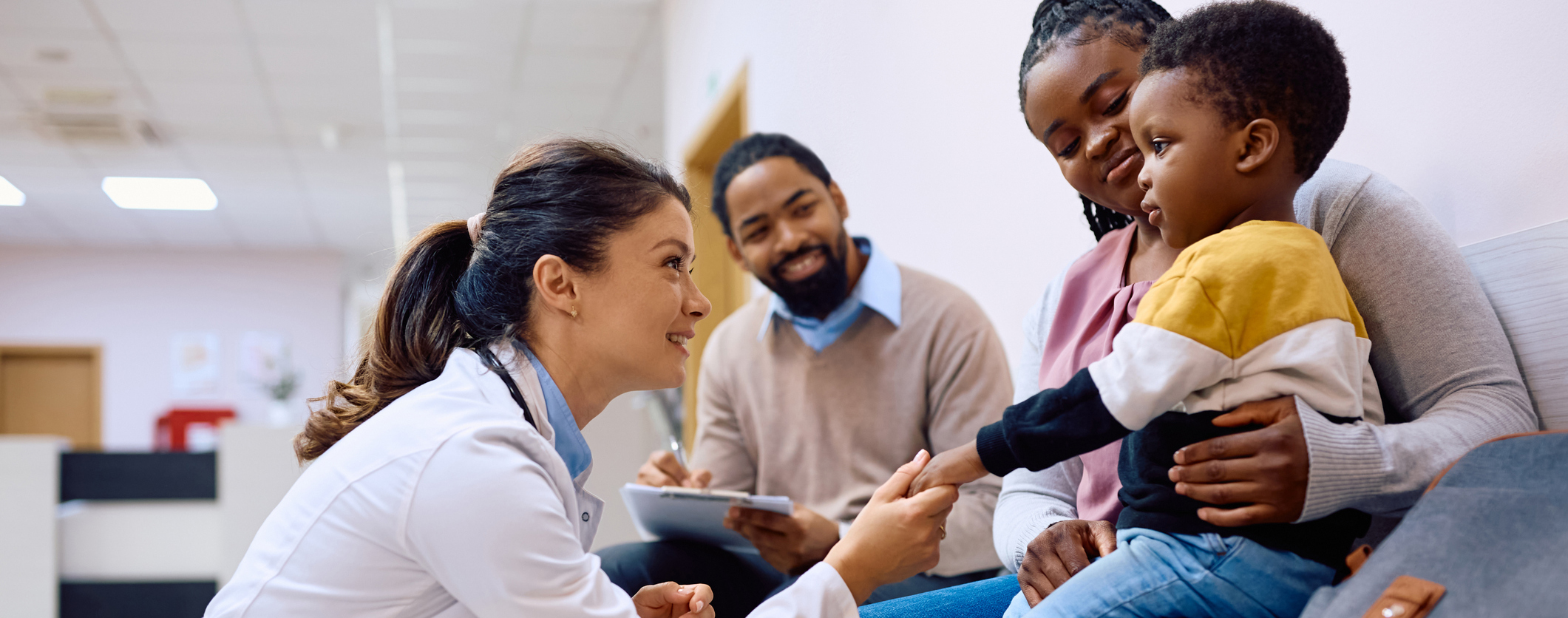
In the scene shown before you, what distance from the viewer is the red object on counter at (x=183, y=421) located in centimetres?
927

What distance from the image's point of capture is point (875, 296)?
191 cm

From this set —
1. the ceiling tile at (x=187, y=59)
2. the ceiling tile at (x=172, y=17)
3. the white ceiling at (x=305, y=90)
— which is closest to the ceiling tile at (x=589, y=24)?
the white ceiling at (x=305, y=90)

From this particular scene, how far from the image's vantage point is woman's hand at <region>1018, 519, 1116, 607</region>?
3.29 ft

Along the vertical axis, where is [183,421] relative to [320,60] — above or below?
below

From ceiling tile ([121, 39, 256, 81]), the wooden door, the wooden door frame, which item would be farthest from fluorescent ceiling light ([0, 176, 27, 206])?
the wooden door frame

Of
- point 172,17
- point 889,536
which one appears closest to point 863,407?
point 889,536

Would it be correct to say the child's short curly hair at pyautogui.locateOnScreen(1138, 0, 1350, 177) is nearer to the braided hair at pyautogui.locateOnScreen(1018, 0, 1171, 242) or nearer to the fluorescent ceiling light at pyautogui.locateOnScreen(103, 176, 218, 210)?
the braided hair at pyautogui.locateOnScreen(1018, 0, 1171, 242)

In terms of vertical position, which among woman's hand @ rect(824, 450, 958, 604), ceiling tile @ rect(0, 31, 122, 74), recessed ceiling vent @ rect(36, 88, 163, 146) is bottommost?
woman's hand @ rect(824, 450, 958, 604)

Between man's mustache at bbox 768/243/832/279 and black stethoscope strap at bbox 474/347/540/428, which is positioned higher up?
man's mustache at bbox 768/243/832/279

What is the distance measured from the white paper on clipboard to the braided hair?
2.30 ft

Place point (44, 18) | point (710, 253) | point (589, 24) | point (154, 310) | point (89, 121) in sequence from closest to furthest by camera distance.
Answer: point (710, 253) < point (44, 18) < point (589, 24) < point (89, 121) < point (154, 310)

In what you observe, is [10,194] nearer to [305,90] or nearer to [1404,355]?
[305,90]

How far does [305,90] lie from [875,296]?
5.02 meters

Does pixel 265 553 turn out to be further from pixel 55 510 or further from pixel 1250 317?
pixel 55 510
